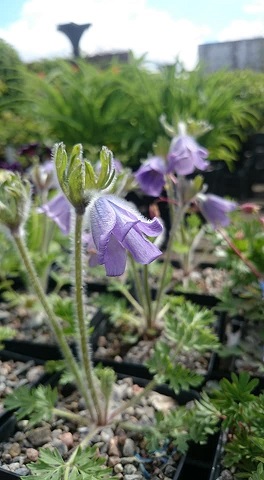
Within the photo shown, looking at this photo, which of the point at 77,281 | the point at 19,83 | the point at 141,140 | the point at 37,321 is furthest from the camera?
the point at 19,83

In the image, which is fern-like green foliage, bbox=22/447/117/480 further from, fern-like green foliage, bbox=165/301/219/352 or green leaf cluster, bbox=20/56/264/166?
green leaf cluster, bbox=20/56/264/166

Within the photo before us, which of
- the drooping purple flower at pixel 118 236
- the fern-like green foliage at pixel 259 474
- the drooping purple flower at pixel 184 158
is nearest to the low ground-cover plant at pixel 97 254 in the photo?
the drooping purple flower at pixel 118 236

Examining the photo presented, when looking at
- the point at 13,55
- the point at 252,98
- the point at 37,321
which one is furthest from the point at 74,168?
the point at 252,98

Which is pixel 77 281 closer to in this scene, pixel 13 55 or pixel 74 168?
pixel 74 168

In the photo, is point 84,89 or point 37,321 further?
point 84,89

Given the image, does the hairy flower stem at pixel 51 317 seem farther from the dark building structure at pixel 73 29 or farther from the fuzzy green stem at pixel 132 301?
the dark building structure at pixel 73 29

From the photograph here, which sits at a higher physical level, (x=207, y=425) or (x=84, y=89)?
(x=84, y=89)
